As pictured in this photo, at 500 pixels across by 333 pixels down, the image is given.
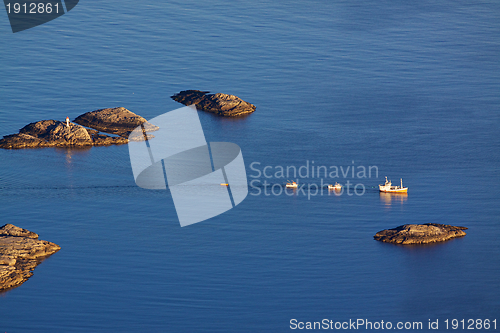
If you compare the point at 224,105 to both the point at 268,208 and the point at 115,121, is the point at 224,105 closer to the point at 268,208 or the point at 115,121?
the point at 115,121

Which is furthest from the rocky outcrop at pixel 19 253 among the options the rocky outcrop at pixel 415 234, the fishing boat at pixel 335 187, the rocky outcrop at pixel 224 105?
the rocky outcrop at pixel 224 105

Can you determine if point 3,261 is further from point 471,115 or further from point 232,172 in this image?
point 471,115

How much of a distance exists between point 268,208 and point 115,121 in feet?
154

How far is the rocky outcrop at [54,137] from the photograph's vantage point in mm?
130750

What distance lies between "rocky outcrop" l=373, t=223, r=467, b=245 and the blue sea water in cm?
127

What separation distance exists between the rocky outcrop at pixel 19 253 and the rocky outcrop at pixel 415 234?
1647 inches

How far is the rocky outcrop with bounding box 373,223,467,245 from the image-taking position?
95.2 metres

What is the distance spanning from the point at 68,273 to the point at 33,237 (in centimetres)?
833

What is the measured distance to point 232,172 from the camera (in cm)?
12056

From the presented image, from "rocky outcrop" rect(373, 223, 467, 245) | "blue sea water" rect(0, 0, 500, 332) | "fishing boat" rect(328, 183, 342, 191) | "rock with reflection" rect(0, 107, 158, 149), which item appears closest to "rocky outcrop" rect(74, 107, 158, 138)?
"rock with reflection" rect(0, 107, 158, 149)

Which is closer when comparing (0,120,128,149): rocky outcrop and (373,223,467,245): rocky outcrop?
(373,223,467,245): rocky outcrop

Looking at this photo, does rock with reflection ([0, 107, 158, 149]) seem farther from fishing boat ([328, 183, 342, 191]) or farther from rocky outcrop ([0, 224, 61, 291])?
rocky outcrop ([0, 224, 61, 291])

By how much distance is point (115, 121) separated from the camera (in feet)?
461

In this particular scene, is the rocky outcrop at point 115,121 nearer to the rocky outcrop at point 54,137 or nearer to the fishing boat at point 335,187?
the rocky outcrop at point 54,137
